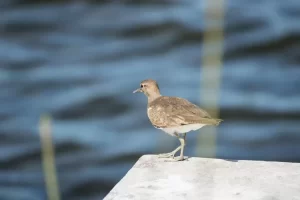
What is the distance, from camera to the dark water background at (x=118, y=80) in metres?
8.97

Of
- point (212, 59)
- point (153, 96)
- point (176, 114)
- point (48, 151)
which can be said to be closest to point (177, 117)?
point (176, 114)

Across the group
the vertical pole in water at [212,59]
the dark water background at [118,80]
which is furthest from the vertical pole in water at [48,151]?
the dark water background at [118,80]

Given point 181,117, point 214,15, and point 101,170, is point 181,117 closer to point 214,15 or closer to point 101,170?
point 214,15

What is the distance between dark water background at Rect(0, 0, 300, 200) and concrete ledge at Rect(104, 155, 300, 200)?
3841 mm

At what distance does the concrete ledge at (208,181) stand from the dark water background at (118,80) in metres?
3.84

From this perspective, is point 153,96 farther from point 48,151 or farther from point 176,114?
point 48,151

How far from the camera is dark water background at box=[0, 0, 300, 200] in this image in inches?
353

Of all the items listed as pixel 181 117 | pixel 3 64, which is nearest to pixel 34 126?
pixel 3 64

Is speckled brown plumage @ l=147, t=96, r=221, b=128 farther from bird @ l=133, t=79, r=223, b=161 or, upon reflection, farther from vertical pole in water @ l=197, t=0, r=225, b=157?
vertical pole in water @ l=197, t=0, r=225, b=157

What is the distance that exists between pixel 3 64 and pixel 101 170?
3204 mm

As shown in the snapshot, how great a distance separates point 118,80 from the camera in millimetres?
10609

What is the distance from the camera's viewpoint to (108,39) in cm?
1179

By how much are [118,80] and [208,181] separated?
7.12m

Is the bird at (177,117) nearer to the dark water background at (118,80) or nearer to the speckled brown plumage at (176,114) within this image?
the speckled brown plumage at (176,114)
